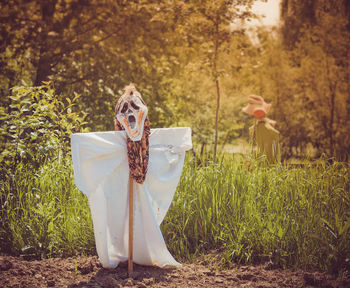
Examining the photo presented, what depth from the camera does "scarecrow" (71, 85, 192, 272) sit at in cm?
295

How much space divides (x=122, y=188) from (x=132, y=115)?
0.62 meters

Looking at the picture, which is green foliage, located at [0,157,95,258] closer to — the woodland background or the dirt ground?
the dirt ground

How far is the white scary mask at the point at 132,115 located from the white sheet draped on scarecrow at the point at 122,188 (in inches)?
4.5

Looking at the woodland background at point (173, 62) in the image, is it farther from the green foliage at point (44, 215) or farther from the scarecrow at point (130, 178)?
the scarecrow at point (130, 178)

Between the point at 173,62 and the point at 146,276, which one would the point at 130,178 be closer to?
the point at 146,276

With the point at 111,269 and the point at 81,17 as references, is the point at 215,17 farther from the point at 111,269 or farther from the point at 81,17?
the point at 111,269

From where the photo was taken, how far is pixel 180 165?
3.26 m

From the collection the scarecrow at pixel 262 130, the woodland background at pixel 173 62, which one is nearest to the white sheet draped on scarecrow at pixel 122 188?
the scarecrow at pixel 262 130

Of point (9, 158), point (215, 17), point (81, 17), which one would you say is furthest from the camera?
point (81, 17)

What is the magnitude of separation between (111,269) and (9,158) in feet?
7.19

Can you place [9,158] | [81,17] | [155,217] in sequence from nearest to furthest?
1. [155,217]
2. [9,158]
3. [81,17]

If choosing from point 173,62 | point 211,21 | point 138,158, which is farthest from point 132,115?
point 173,62

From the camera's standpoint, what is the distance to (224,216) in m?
3.74

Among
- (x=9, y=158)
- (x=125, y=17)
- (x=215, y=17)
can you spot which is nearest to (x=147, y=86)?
(x=125, y=17)
